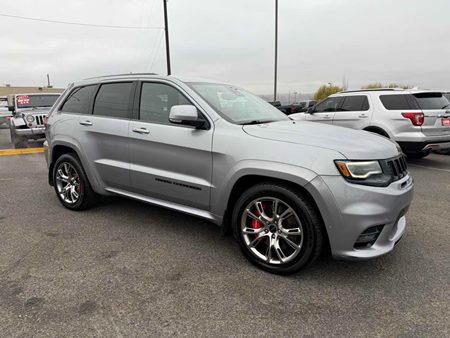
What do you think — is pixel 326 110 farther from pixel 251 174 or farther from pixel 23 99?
pixel 23 99

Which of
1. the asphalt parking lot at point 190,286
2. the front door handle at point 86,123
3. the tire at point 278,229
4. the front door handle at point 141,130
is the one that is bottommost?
the asphalt parking lot at point 190,286

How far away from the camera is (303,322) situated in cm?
244

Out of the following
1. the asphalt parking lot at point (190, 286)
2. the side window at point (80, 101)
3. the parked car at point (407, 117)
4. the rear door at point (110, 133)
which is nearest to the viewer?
the asphalt parking lot at point (190, 286)

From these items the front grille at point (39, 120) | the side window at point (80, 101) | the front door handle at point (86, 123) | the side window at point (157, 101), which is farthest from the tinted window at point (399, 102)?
the front grille at point (39, 120)

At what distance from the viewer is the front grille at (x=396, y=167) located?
9.50 feet

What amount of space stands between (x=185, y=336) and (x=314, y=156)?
1607 mm

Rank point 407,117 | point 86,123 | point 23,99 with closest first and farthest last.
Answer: point 86,123 → point 407,117 → point 23,99

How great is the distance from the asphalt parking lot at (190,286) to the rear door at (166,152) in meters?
0.57

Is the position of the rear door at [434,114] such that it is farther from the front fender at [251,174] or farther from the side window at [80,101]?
the side window at [80,101]

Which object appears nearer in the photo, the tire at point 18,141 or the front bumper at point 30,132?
the front bumper at point 30,132

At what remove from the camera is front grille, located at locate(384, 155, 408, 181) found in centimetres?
290

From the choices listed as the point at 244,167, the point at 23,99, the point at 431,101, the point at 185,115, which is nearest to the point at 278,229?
the point at 244,167

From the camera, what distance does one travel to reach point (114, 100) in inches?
166

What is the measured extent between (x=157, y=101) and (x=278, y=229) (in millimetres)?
A: 1909
